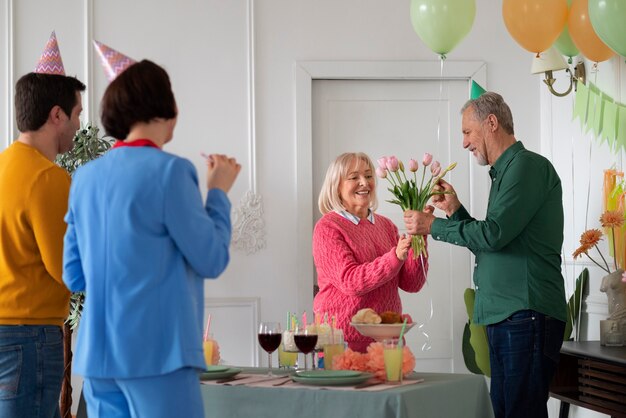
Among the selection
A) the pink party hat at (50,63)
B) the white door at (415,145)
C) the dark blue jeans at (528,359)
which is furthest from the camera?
the white door at (415,145)

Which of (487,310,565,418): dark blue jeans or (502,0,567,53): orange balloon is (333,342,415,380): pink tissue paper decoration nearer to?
(487,310,565,418): dark blue jeans

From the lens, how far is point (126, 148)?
74.9 inches

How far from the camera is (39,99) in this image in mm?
2477

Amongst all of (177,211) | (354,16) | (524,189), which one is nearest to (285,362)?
(524,189)

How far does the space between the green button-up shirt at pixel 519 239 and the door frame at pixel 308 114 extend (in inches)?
75.8

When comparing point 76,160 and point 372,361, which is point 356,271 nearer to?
point 372,361

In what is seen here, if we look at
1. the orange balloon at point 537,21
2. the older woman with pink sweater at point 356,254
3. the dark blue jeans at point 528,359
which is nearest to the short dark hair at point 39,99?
the older woman with pink sweater at point 356,254

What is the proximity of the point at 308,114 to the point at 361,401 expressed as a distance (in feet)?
9.04

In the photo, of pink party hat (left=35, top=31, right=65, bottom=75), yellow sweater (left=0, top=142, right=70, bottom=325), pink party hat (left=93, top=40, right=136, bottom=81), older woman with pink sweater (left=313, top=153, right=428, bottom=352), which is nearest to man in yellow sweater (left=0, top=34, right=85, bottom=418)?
yellow sweater (left=0, top=142, right=70, bottom=325)

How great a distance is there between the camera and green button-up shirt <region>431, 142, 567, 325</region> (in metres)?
2.89

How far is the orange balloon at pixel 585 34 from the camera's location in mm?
3607

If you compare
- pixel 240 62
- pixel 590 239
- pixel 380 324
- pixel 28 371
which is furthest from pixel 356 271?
pixel 240 62

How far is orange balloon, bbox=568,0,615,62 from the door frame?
1352mm

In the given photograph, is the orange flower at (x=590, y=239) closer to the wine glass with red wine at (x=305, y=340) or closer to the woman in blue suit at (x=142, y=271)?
the wine glass with red wine at (x=305, y=340)
